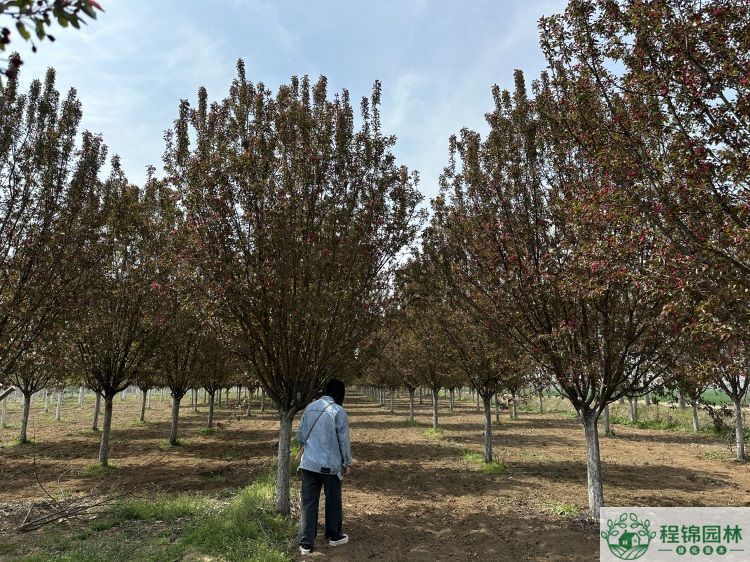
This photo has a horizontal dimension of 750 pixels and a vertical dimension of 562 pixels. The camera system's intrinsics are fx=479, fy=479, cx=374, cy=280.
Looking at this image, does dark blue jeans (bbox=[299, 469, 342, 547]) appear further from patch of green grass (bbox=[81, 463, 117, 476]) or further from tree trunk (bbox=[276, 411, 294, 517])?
patch of green grass (bbox=[81, 463, 117, 476])

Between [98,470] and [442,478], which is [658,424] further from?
[98,470]

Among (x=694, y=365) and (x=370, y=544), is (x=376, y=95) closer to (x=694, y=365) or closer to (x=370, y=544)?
(x=694, y=365)

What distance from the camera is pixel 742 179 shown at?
441 centimetres

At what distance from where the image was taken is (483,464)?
51.0 ft

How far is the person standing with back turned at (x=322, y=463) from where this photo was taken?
6895 millimetres

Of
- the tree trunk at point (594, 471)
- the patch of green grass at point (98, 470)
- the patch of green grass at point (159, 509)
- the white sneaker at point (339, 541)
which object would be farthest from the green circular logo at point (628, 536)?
the patch of green grass at point (98, 470)

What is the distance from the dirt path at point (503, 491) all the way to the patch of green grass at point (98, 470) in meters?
7.73

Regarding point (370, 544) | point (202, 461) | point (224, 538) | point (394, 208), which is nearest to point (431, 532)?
point (370, 544)

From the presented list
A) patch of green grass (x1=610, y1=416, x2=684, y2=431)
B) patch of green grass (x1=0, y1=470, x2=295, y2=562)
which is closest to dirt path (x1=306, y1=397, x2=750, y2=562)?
patch of green grass (x1=0, y1=470, x2=295, y2=562)

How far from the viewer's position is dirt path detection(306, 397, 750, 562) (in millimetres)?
7832

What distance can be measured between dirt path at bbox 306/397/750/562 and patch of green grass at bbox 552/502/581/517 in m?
0.12

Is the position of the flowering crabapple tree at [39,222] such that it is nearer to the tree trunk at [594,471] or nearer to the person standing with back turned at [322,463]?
the person standing with back turned at [322,463]

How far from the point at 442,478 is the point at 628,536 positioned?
753 cm

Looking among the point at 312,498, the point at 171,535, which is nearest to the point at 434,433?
the point at 171,535
